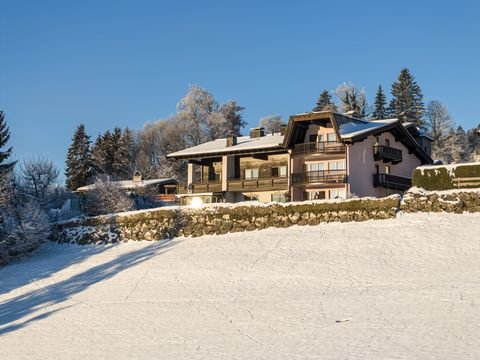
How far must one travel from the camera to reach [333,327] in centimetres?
1500

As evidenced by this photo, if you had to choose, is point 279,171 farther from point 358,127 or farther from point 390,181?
point 390,181

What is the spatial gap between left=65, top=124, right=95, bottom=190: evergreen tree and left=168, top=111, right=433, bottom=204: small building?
2564cm

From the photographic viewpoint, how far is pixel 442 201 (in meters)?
25.8

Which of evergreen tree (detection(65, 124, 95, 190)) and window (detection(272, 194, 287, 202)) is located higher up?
evergreen tree (detection(65, 124, 95, 190))

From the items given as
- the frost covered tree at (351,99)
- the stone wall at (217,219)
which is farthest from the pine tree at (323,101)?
the stone wall at (217,219)

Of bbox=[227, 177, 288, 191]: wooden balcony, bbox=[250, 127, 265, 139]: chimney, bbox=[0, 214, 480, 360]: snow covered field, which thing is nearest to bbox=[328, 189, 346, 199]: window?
bbox=[227, 177, 288, 191]: wooden balcony

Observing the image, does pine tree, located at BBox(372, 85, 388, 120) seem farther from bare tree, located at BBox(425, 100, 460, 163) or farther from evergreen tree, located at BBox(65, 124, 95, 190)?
evergreen tree, located at BBox(65, 124, 95, 190)

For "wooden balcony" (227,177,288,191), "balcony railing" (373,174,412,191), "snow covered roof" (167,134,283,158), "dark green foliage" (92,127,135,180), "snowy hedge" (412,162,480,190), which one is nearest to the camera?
"snowy hedge" (412,162,480,190)

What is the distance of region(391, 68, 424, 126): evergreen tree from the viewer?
244ft

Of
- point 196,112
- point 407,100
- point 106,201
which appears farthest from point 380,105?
point 106,201

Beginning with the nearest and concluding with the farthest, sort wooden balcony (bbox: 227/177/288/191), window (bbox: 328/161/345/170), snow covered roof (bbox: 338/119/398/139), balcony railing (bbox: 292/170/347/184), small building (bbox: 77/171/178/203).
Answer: snow covered roof (bbox: 338/119/398/139) → balcony railing (bbox: 292/170/347/184) → window (bbox: 328/161/345/170) → wooden balcony (bbox: 227/177/288/191) → small building (bbox: 77/171/178/203)

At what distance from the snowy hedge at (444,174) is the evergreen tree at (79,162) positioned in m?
48.6

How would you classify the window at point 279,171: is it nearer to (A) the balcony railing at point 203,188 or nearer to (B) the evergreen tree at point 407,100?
(A) the balcony railing at point 203,188

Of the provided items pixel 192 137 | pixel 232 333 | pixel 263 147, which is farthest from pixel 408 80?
pixel 232 333
